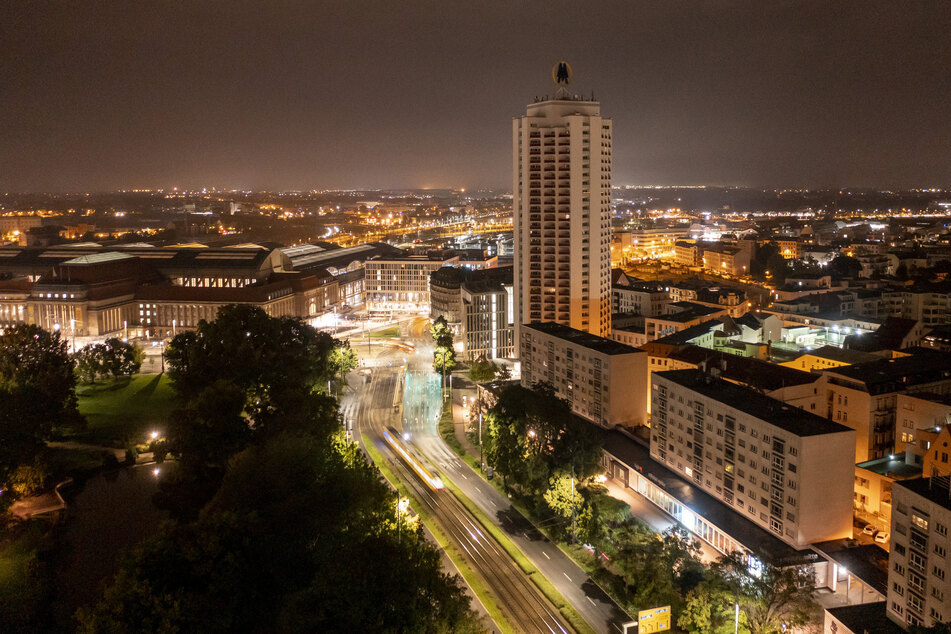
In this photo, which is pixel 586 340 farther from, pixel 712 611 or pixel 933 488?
pixel 933 488

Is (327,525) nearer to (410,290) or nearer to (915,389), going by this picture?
(915,389)

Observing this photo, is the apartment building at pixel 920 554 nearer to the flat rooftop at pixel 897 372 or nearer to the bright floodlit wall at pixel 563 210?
the flat rooftop at pixel 897 372

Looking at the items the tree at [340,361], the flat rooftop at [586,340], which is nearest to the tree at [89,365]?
the tree at [340,361]

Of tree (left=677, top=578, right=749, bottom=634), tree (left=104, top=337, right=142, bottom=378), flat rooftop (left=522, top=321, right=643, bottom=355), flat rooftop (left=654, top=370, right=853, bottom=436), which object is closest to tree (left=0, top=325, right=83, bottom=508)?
tree (left=104, top=337, right=142, bottom=378)

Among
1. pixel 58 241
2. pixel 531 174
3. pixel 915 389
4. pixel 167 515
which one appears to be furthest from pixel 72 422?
pixel 58 241

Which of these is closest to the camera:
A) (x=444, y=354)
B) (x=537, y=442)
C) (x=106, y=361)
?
(x=537, y=442)

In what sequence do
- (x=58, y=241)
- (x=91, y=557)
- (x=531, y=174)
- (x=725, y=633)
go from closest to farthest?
(x=725, y=633) → (x=91, y=557) → (x=531, y=174) → (x=58, y=241)

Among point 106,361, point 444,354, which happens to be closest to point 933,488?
point 444,354

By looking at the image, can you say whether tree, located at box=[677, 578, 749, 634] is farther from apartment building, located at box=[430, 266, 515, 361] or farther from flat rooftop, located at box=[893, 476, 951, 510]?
apartment building, located at box=[430, 266, 515, 361]
